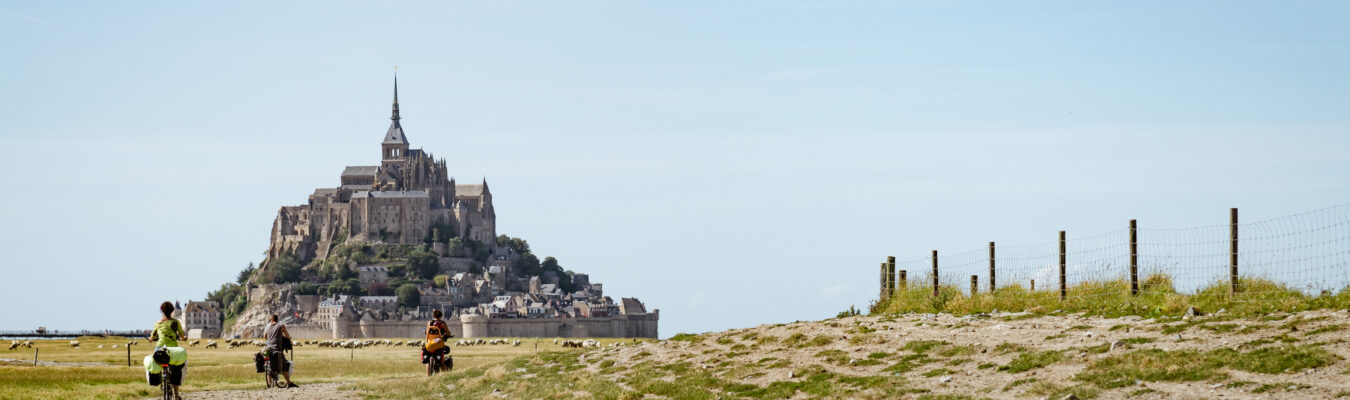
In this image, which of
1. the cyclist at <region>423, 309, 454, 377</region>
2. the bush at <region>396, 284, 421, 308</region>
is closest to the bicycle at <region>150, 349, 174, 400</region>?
the cyclist at <region>423, 309, 454, 377</region>

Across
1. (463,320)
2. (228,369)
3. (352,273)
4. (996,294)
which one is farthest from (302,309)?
(996,294)

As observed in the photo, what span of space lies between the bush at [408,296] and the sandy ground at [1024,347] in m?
159

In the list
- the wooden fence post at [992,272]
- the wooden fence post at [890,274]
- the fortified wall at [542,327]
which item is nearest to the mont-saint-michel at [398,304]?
the fortified wall at [542,327]

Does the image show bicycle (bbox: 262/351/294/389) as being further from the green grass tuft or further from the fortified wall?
the fortified wall

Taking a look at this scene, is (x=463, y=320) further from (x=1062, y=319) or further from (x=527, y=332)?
(x=1062, y=319)

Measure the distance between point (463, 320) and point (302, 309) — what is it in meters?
24.2

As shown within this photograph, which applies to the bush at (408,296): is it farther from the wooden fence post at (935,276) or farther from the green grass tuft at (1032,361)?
the green grass tuft at (1032,361)

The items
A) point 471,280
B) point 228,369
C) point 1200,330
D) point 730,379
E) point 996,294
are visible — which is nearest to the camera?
point 1200,330

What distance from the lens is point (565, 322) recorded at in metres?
181

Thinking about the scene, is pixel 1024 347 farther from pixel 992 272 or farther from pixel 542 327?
pixel 542 327

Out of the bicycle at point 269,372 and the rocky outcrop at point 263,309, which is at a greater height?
the bicycle at point 269,372

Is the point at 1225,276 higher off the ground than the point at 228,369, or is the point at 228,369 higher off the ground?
the point at 1225,276

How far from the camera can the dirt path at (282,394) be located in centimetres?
2464

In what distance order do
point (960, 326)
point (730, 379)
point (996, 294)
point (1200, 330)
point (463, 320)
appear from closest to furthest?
point (1200, 330) < point (730, 379) < point (960, 326) < point (996, 294) < point (463, 320)
